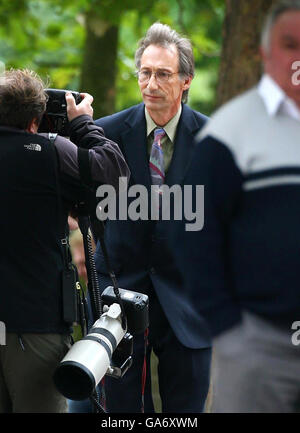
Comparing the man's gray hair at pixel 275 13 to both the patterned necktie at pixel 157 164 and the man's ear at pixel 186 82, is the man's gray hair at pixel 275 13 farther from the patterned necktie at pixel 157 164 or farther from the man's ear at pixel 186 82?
the man's ear at pixel 186 82

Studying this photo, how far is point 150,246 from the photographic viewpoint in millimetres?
3441

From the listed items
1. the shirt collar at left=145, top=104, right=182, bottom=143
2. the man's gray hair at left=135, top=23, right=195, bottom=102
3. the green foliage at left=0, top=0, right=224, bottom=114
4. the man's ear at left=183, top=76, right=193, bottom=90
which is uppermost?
the green foliage at left=0, top=0, right=224, bottom=114

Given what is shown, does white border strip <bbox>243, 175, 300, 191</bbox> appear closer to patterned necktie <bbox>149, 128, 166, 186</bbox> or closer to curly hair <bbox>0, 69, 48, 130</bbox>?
curly hair <bbox>0, 69, 48, 130</bbox>

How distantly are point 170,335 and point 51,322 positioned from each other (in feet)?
2.35

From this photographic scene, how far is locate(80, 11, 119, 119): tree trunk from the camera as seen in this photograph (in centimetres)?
744

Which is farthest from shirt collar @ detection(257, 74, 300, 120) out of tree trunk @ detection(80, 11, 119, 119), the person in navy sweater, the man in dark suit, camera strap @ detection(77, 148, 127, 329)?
tree trunk @ detection(80, 11, 119, 119)

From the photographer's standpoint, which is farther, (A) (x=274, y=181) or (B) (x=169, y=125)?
(B) (x=169, y=125)

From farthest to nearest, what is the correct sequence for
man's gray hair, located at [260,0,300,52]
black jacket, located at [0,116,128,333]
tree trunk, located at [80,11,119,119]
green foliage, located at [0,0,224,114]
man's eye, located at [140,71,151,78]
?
tree trunk, located at [80,11,119,119]
green foliage, located at [0,0,224,114]
man's eye, located at [140,71,151,78]
black jacket, located at [0,116,128,333]
man's gray hair, located at [260,0,300,52]

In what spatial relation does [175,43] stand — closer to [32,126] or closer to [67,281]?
[32,126]

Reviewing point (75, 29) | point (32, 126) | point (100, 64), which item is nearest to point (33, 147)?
point (32, 126)

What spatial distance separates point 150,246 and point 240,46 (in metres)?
1.72

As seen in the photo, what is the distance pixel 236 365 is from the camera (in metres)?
2.14

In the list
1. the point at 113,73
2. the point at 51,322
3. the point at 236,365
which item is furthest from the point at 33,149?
the point at 113,73

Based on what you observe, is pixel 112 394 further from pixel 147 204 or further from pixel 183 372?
pixel 147 204
